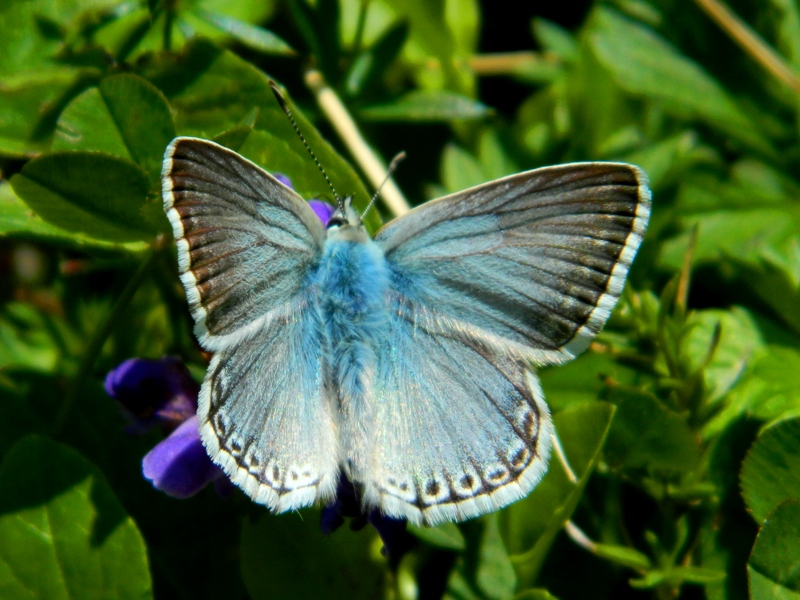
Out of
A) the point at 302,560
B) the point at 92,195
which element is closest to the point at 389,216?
the point at 92,195

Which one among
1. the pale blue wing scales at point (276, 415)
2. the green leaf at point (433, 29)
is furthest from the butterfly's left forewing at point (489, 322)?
the green leaf at point (433, 29)

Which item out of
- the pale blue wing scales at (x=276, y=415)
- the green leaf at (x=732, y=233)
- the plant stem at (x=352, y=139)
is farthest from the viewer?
the green leaf at (x=732, y=233)

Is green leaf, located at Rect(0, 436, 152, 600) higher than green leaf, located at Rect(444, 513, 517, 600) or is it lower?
higher

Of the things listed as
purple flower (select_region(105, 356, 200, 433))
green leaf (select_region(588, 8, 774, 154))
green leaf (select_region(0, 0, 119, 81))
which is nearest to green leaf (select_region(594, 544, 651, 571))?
purple flower (select_region(105, 356, 200, 433))

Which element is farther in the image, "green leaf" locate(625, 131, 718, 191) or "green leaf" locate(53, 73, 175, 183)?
"green leaf" locate(625, 131, 718, 191)

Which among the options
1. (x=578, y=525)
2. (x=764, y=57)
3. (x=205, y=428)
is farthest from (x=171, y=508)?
(x=764, y=57)

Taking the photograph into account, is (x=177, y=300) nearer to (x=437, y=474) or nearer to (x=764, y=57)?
(x=437, y=474)

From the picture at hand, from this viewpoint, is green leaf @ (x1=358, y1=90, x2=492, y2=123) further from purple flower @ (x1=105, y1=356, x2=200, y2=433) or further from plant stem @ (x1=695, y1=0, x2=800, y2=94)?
purple flower @ (x1=105, y1=356, x2=200, y2=433)

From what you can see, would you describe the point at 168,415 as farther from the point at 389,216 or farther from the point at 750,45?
the point at 750,45

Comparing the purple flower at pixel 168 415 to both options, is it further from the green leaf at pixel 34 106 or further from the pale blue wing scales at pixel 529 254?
the green leaf at pixel 34 106
